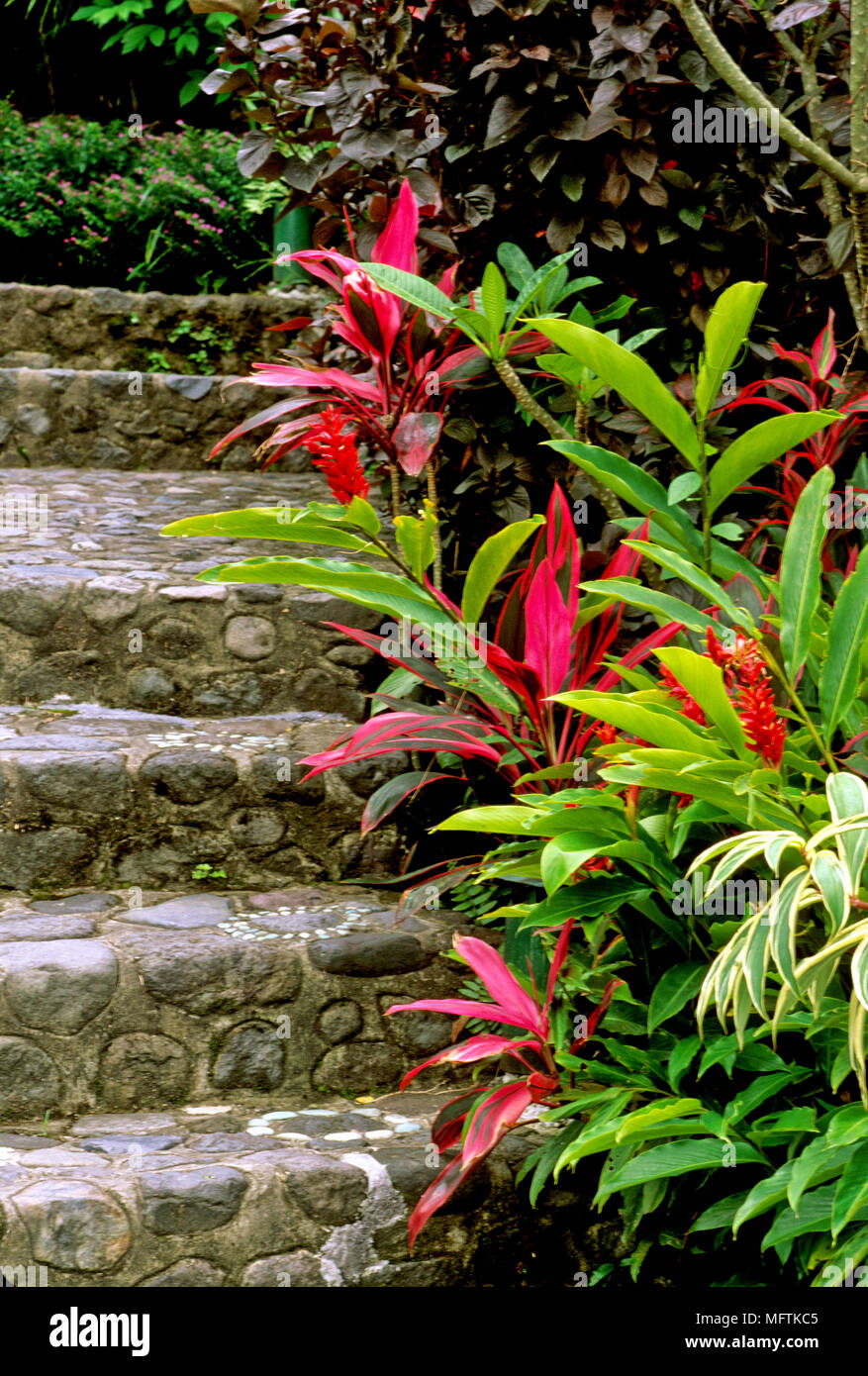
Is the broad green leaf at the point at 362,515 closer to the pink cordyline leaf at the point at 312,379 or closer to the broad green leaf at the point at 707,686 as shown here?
the pink cordyline leaf at the point at 312,379

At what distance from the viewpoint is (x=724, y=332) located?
60.9 inches

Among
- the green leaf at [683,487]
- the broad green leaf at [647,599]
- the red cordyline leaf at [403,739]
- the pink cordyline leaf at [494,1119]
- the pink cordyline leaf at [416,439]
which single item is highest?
the pink cordyline leaf at [416,439]

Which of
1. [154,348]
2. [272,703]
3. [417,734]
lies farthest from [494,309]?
[154,348]

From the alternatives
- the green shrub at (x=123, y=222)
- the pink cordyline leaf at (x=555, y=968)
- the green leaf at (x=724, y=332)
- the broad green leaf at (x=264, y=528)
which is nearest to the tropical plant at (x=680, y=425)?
the green leaf at (x=724, y=332)

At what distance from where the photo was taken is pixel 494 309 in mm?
1794

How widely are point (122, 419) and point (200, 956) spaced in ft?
8.27

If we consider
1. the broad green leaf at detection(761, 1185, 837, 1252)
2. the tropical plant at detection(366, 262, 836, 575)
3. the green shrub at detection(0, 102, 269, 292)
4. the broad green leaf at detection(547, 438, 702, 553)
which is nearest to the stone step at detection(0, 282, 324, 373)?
the green shrub at detection(0, 102, 269, 292)

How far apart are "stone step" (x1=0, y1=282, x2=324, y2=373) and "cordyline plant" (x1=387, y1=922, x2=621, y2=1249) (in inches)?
128

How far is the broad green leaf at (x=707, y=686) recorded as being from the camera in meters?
1.30

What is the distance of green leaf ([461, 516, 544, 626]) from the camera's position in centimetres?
174

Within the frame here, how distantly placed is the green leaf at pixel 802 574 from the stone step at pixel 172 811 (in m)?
1.09

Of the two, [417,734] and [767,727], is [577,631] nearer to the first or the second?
[417,734]

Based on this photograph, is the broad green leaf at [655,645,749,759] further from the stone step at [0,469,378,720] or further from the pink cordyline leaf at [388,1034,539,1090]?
the stone step at [0,469,378,720]

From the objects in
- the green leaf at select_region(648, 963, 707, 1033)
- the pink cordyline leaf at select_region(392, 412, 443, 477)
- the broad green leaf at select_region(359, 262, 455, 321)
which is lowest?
the green leaf at select_region(648, 963, 707, 1033)
